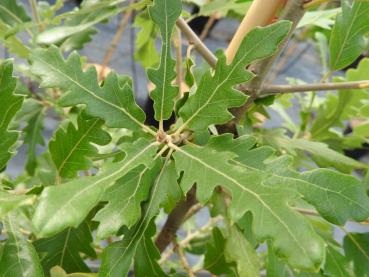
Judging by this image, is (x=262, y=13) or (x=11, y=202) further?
(x=262, y=13)

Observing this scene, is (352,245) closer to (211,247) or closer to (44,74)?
(211,247)

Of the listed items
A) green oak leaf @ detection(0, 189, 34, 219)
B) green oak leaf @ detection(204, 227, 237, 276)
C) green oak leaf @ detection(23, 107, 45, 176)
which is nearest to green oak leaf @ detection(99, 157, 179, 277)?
green oak leaf @ detection(0, 189, 34, 219)

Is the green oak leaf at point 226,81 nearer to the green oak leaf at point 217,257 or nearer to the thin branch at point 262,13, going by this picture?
the thin branch at point 262,13

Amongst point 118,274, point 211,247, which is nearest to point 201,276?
point 211,247

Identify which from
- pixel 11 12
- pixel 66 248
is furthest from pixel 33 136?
pixel 66 248

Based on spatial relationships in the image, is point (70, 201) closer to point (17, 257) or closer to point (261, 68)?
point (17, 257)

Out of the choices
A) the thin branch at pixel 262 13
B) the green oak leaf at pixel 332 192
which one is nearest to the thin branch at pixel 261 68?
the thin branch at pixel 262 13

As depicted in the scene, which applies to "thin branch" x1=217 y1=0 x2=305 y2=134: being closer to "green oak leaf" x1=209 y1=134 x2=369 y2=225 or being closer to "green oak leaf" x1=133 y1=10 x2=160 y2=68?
"green oak leaf" x1=209 y1=134 x2=369 y2=225
